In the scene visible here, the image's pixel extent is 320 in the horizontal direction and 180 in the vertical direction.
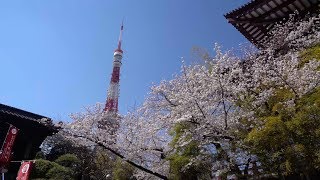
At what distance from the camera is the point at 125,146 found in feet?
45.0

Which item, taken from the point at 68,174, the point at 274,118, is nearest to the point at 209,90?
the point at 274,118

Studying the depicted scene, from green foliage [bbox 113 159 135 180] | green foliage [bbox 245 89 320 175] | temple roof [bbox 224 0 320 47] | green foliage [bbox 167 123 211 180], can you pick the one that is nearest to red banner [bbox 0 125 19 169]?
green foliage [bbox 113 159 135 180]

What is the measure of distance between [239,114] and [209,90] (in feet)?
4.07

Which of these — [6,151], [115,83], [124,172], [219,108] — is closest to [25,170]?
[6,151]

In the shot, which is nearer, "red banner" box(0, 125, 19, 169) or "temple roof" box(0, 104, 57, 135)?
"red banner" box(0, 125, 19, 169)

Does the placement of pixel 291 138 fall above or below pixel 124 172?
below

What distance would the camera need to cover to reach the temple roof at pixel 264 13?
14.1 metres

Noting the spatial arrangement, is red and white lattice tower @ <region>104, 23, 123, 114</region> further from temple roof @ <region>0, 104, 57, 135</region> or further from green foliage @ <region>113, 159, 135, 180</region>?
green foliage @ <region>113, 159, 135, 180</region>

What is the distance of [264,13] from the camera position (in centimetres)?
1513

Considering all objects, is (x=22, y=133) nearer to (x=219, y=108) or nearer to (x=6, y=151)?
(x=6, y=151)

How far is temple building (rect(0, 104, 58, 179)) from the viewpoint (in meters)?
18.6

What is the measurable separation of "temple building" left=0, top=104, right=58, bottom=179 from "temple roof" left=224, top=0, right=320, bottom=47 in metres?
11.0

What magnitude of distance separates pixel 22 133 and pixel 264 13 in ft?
45.5

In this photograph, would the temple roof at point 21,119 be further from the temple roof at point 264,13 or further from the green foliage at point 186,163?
the temple roof at point 264,13
